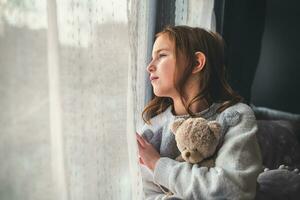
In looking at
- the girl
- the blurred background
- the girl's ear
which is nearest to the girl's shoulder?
the girl

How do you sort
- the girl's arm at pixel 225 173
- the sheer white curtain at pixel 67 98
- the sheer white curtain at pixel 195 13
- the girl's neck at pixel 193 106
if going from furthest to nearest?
1. the sheer white curtain at pixel 195 13
2. the girl's neck at pixel 193 106
3. the girl's arm at pixel 225 173
4. the sheer white curtain at pixel 67 98

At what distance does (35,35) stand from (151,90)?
0.37 meters

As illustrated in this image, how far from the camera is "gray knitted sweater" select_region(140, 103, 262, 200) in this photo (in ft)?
2.67

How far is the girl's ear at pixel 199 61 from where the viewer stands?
91 centimetres

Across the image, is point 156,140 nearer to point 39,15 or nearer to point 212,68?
point 212,68

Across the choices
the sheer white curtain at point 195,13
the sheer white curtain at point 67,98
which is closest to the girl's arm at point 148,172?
the sheer white curtain at point 67,98

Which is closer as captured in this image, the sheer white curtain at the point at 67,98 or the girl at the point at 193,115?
the sheer white curtain at the point at 67,98

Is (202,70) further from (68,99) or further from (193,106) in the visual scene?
(68,99)

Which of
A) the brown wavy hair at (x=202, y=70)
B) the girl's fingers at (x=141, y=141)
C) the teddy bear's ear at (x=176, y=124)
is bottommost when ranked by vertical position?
the girl's fingers at (x=141, y=141)

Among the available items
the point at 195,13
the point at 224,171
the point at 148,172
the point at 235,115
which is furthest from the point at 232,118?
the point at 195,13

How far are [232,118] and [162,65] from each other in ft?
0.64

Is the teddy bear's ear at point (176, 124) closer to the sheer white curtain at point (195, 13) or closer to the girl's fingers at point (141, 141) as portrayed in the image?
the girl's fingers at point (141, 141)

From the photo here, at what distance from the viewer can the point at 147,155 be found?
87 centimetres

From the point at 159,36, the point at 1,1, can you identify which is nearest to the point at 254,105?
the point at 159,36
